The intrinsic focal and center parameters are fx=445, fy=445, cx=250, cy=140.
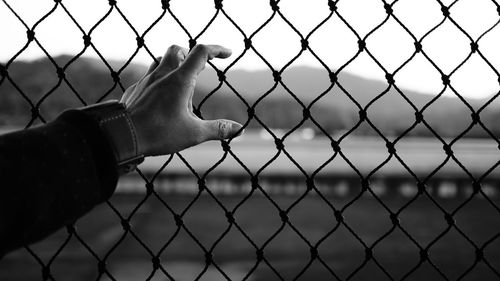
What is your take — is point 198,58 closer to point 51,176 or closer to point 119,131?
point 119,131

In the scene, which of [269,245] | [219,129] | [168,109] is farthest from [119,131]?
[269,245]

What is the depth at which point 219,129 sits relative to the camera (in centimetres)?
67

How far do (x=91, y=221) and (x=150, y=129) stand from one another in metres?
7.97

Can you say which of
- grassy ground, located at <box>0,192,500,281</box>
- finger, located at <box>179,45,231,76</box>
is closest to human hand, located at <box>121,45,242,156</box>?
finger, located at <box>179,45,231,76</box>

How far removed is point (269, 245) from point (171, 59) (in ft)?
18.5

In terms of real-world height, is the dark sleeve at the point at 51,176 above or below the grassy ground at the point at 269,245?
above

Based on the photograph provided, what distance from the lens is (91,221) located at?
7.93 metres

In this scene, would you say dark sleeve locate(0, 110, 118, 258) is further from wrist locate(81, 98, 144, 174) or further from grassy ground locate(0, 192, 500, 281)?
grassy ground locate(0, 192, 500, 281)

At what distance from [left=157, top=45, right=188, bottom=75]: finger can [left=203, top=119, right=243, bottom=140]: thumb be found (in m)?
0.10

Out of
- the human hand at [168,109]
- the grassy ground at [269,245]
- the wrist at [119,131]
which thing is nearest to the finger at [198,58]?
the human hand at [168,109]

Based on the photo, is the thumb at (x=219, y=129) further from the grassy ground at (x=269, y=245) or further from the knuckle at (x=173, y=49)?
the grassy ground at (x=269, y=245)

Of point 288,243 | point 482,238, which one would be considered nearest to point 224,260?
point 288,243

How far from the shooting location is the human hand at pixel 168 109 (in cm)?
57

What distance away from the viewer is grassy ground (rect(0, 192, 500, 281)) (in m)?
5.09
